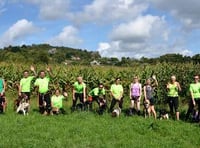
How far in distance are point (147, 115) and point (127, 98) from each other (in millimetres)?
8687

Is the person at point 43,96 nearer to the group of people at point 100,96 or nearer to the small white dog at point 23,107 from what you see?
the group of people at point 100,96

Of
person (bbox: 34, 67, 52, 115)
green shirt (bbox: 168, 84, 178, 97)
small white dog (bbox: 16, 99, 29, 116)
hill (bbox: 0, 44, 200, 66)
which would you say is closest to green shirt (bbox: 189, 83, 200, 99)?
green shirt (bbox: 168, 84, 178, 97)

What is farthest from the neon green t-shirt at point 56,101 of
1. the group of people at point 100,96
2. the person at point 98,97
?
the person at point 98,97

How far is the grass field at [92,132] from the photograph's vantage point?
47.6 feet

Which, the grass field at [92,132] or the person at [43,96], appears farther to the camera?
the person at [43,96]

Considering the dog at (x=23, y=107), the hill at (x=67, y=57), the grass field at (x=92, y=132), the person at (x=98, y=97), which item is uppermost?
the hill at (x=67, y=57)

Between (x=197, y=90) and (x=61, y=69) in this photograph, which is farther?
(x=61, y=69)

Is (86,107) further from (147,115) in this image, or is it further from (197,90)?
(197,90)

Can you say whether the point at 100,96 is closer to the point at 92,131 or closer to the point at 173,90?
the point at 173,90

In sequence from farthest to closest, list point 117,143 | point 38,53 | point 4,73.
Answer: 1. point 38,53
2. point 4,73
3. point 117,143

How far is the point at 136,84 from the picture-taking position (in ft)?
71.6

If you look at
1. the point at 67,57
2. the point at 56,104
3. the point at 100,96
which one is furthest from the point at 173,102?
the point at 67,57

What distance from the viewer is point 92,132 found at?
16.2 meters

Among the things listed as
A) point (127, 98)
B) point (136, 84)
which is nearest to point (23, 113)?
point (136, 84)
